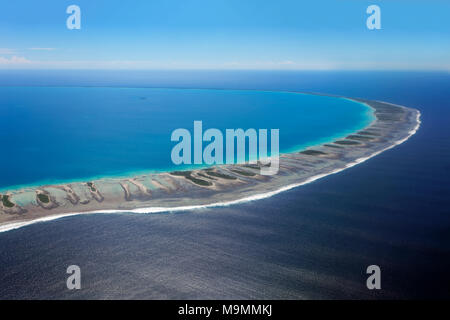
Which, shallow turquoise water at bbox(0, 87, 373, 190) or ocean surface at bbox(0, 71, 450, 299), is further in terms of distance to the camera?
shallow turquoise water at bbox(0, 87, 373, 190)

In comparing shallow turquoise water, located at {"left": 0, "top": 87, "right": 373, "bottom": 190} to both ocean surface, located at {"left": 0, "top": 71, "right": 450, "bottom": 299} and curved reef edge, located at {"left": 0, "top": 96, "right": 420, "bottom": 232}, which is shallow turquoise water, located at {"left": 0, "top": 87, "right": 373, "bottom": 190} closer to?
curved reef edge, located at {"left": 0, "top": 96, "right": 420, "bottom": 232}

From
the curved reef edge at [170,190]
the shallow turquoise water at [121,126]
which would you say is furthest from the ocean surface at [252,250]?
the shallow turquoise water at [121,126]

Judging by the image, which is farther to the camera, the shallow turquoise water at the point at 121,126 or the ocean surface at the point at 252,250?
the shallow turquoise water at the point at 121,126

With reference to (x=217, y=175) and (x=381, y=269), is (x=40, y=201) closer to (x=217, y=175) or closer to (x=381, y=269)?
(x=217, y=175)

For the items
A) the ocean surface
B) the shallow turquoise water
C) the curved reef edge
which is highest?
the shallow turquoise water

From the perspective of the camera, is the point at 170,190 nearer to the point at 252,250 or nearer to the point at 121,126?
the point at 252,250

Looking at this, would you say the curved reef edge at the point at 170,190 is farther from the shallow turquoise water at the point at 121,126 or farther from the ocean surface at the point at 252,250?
the shallow turquoise water at the point at 121,126

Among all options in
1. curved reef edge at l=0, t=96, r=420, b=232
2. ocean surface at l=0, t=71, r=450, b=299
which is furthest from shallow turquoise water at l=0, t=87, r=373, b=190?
ocean surface at l=0, t=71, r=450, b=299

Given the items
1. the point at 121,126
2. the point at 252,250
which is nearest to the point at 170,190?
the point at 252,250
